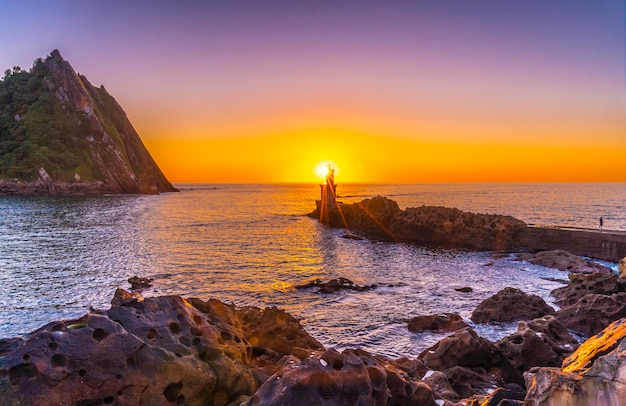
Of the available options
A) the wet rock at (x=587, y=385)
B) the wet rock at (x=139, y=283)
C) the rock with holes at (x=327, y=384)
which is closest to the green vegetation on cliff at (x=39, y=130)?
the wet rock at (x=139, y=283)

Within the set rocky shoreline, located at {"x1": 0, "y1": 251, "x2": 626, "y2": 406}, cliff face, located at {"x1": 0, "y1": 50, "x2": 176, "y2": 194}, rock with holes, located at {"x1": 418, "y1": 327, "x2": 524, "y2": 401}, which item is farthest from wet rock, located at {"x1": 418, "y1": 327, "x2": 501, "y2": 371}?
cliff face, located at {"x1": 0, "y1": 50, "x2": 176, "y2": 194}

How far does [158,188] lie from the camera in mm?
164750

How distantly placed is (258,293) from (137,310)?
43.9 feet

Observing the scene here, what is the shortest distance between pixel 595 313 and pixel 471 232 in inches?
937

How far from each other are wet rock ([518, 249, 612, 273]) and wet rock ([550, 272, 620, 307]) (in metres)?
7.21

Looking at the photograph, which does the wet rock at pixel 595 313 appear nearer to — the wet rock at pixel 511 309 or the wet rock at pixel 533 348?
the wet rock at pixel 511 309

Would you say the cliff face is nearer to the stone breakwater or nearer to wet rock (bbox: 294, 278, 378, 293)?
the stone breakwater

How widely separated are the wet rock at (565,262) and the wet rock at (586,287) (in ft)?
23.7

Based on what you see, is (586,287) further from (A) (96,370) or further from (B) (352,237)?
(B) (352,237)

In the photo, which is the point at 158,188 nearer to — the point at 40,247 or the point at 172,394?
the point at 40,247

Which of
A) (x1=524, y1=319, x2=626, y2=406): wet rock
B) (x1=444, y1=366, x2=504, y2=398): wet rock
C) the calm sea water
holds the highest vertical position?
(x1=524, y1=319, x2=626, y2=406): wet rock

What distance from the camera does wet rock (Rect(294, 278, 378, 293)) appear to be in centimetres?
1978

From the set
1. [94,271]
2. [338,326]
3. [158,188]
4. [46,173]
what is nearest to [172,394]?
[338,326]

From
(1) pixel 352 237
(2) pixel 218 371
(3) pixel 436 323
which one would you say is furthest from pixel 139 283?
(1) pixel 352 237
